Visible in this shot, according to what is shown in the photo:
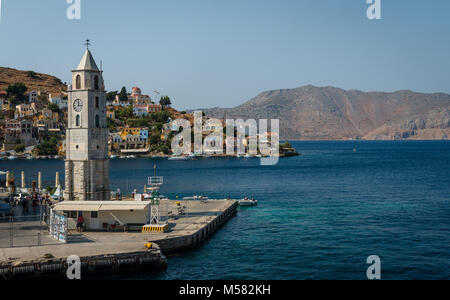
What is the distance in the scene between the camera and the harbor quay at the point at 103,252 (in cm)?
2523

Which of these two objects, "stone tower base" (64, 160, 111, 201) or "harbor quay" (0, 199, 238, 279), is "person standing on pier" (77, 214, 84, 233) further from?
"stone tower base" (64, 160, 111, 201)

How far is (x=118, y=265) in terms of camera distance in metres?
26.8

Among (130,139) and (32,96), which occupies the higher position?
(32,96)

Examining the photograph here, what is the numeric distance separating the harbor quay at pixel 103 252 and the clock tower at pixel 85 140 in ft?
17.3

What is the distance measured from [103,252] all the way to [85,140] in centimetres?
1240

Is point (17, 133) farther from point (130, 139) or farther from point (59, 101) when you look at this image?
point (130, 139)

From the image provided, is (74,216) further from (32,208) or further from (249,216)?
(249,216)

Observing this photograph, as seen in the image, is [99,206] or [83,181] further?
[83,181]

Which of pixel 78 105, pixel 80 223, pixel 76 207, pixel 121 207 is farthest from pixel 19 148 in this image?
pixel 121 207

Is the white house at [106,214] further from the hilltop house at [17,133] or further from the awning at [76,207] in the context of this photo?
the hilltop house at [17,133]

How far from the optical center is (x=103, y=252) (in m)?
27.3

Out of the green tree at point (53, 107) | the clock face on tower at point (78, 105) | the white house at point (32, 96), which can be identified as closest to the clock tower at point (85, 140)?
the clock face on tower at point (78, 105)

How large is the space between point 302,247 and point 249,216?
45.5 feet
